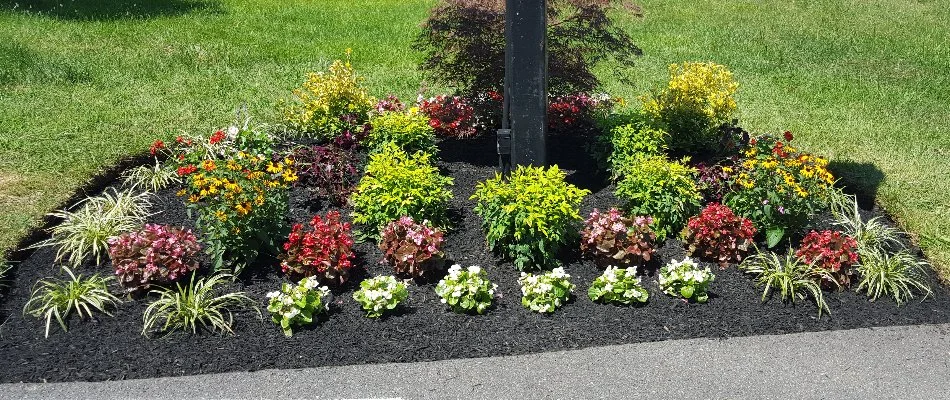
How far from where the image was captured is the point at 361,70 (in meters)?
10.4

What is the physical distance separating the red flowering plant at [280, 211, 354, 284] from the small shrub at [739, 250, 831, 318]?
2.38 meters

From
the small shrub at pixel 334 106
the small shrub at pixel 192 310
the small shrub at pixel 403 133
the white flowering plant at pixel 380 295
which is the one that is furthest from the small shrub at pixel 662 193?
the small shrub at pixel 192 310

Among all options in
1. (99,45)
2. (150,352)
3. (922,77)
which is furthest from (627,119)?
(99,45)

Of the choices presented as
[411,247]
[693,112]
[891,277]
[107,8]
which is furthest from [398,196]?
[107,8]

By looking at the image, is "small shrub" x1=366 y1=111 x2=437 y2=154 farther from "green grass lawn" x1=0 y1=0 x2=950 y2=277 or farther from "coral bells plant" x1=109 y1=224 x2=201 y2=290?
"green grass lawn" x1=0 y1=0 x2=950 y2=277

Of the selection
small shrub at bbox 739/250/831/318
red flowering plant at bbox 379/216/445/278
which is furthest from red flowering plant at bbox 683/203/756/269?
red flowering plant at bbox 379/216/445/278

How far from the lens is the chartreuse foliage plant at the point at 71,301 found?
4984mm

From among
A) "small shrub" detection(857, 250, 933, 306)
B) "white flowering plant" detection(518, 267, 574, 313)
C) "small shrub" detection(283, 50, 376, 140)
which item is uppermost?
"small shrub" detection(283, 50, 376, 140)

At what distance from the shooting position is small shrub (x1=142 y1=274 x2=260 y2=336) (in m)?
4.89

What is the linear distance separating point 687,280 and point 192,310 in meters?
2.71

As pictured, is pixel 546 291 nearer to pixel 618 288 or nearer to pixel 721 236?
pixel 618 288

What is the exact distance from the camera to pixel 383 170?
5.85 m

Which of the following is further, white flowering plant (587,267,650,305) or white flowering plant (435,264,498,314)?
white flowering plant (587,267,650,305)

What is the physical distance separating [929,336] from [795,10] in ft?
31.7
